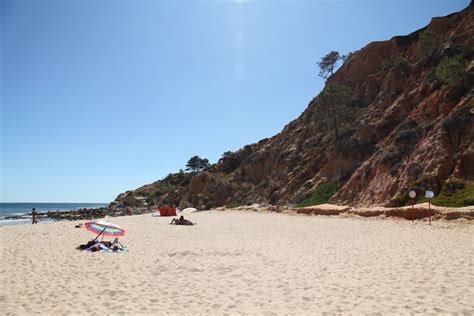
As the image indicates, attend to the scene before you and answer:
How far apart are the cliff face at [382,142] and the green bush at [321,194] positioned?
31.9 inches

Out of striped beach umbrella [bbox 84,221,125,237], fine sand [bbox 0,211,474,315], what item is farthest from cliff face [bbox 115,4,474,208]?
striped beach umbrella [bbox 84,221,125,237]

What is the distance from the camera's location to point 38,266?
10102mm

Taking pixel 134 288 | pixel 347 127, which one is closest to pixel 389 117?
pixel 347 127

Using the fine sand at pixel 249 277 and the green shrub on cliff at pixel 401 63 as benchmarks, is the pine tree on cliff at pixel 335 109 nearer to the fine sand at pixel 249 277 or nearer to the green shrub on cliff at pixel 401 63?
the green shrub on cliff at pixel 401 63

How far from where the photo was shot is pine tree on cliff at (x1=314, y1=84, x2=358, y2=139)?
4188cm

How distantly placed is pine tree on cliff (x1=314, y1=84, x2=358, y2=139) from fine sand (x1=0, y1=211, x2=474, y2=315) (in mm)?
29406

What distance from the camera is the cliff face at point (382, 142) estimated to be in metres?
A: 25.6

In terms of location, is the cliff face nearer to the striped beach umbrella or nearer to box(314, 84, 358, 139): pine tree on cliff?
box(314, 84, 358, 139): pine tree on cliff

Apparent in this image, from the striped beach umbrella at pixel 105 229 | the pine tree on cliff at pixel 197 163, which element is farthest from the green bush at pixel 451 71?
the pine tree on cliff at pixel 197 163

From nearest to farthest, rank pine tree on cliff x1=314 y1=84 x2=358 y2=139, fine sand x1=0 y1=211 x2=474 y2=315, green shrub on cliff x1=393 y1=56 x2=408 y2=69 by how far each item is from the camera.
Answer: fine sand x1=0 y1=211 x2=474 y2=315
pine tree on cliff x1=314 y1=84 x2=358 y2=139
green shrub on cliff x1=393 y1=56 x2=408 y2=69

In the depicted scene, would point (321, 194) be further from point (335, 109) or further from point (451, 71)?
point (451, 71)

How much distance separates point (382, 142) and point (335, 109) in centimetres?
931

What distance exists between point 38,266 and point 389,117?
123 feet

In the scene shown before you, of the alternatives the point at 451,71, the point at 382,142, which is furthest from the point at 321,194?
the point at 451,71
